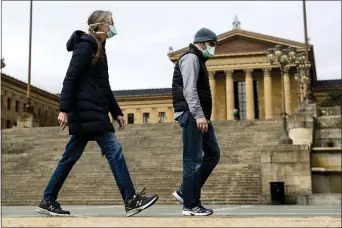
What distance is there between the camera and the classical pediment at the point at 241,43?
61.7m

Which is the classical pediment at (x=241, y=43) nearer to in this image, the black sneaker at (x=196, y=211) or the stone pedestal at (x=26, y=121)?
the stone pedestal at (x=26, y=121)

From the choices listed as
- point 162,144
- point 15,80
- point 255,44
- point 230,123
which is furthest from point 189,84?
point 15,80

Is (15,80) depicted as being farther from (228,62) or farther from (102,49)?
(102,49)

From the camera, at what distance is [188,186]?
5758 mm

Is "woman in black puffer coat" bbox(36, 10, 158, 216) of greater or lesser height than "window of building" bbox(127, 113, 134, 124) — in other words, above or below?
below

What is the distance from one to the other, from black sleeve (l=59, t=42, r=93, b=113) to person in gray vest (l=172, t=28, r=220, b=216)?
1036 mm

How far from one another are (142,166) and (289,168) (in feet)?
18.9

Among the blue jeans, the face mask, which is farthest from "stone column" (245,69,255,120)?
the blue jeans

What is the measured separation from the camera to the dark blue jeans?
18.2 feet

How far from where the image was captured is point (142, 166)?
1991cm

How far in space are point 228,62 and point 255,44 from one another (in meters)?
3.90

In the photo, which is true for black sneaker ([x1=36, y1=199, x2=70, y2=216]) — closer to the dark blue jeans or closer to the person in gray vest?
the dark blue jeans

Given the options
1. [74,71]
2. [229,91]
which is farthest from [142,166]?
[229,91]

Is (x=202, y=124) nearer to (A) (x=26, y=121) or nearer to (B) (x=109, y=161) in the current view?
(B) (x=109, y=161)
